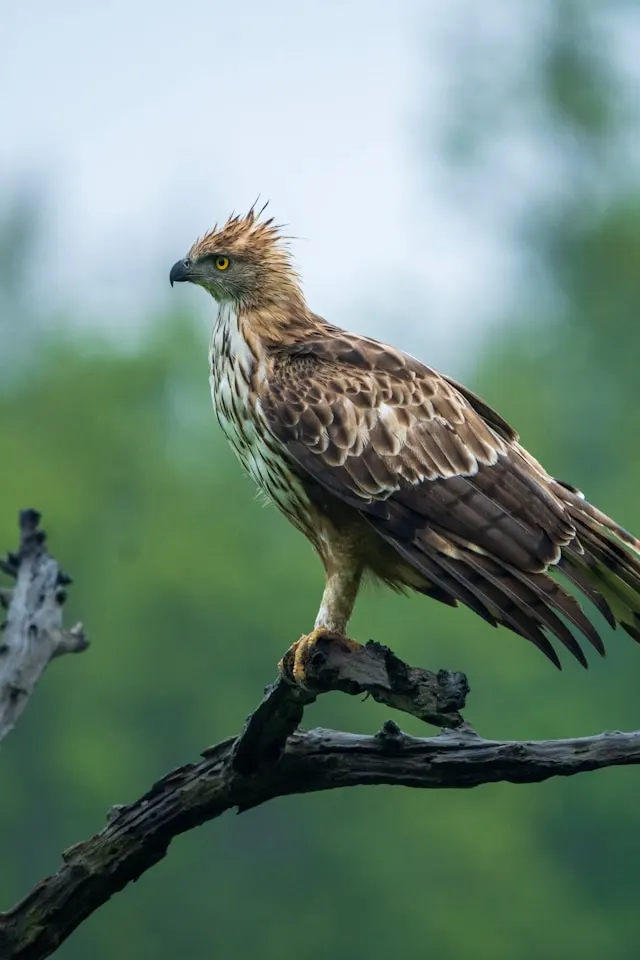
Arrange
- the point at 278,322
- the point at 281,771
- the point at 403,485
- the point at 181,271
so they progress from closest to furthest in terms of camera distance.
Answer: the point at 281,771, the point at 403,485, the point at 278,322, the point at 181,271

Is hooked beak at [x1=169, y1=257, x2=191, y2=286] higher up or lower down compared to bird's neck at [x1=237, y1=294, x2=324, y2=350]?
higher up

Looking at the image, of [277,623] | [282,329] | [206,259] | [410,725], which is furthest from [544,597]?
[277,623]

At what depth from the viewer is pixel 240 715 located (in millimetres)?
20781

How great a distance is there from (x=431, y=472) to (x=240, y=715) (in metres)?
15.9

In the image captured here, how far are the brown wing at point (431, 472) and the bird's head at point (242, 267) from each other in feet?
1.03

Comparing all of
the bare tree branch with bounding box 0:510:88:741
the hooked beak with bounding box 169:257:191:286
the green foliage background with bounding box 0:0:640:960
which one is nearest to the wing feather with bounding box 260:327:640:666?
the hooked beak with bounding box 169:257:191:286

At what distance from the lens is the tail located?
16.7ft

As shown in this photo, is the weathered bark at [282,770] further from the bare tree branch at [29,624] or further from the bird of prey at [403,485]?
the bare tree branch at [29,624]

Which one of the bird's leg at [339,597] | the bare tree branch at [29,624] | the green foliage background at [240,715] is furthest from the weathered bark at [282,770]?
the green foliage background at [240,715]

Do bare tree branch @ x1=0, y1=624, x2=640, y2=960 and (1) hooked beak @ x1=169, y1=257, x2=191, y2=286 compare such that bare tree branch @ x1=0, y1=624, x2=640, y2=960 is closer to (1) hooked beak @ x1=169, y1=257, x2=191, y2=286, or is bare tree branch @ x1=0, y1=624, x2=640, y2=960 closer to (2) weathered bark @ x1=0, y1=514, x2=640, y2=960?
(2) weathered bark @ x1=0, y1=514, x2=640, y2=960

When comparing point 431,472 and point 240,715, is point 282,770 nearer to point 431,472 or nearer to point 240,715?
point 431,472

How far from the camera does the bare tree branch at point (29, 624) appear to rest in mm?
5711

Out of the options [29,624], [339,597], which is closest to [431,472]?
[339,597]

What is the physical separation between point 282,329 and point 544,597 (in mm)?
1582
